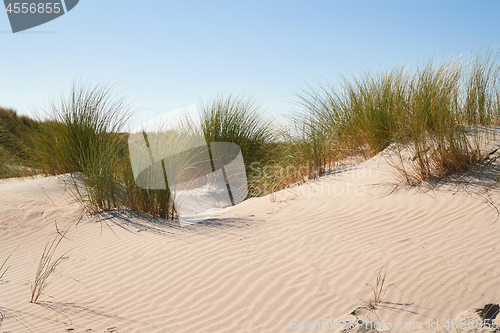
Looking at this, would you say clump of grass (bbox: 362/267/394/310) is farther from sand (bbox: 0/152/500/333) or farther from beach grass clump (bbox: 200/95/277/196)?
beach grass clump (bbox: 200/95/277/196)

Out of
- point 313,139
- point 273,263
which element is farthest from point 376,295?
point 313,139

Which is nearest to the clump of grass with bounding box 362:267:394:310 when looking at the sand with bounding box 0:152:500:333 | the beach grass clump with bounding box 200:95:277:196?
the sand with bounding box 0:152:500:333

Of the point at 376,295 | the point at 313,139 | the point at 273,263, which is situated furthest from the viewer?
the point at 313,139

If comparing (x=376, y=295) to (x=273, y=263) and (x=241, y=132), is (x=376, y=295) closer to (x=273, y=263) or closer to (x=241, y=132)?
(x=273, y=263)

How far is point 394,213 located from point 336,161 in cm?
247

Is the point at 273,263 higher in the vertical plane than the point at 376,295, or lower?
higher

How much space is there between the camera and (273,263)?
3158mm

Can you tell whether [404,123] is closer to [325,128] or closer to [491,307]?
[325,128]

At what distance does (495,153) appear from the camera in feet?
15.7

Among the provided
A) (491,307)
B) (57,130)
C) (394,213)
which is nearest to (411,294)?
(491,307)

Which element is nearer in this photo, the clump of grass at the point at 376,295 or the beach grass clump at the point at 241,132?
the clump of grass at the point at 376,295

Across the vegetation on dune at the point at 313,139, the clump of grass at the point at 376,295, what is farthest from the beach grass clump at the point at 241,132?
the clump of grass at the point at 376,295

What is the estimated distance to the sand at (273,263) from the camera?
248 centimetres

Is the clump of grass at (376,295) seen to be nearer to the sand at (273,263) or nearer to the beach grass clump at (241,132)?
the sand at (273,263)
